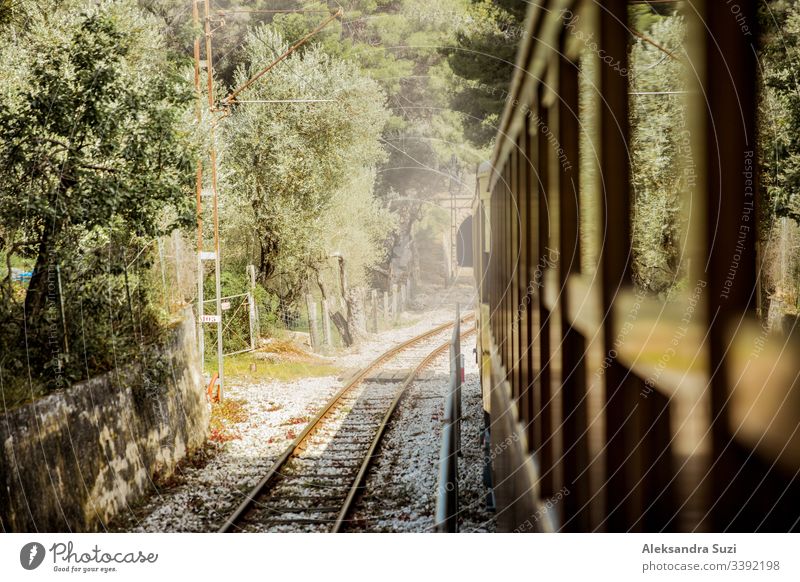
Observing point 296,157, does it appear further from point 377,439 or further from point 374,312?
point 377,439

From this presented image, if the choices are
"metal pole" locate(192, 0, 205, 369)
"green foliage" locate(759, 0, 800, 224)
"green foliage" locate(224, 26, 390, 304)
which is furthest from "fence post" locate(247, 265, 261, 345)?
"green foliage" locate(759, 0, 800, 224)

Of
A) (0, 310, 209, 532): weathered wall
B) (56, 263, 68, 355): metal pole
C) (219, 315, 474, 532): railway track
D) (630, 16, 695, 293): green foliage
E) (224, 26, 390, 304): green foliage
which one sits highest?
(224, 26, 390, 304): green foliage

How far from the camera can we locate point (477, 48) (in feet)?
24.8

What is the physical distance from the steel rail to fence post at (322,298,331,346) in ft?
3.52

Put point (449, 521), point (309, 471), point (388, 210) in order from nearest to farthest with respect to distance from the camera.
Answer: point (449, 521), point (309, 471), point (388, 210)

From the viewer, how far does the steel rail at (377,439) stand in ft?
18.7

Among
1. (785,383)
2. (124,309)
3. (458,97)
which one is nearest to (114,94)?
(124,309)

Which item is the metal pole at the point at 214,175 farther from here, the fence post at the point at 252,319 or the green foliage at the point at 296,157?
the green foliage at the point at 296,157

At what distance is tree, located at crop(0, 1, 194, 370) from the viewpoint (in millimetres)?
5000

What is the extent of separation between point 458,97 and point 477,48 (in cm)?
112

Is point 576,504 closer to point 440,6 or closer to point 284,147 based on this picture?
point 440,6

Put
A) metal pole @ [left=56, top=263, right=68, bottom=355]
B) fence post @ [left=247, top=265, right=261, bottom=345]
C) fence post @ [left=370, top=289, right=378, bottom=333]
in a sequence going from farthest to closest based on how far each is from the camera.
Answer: fence post @ [left=370, top=289, right=378, bottom=333] < fence post @ [left=247, top=265, right=261, bottom=345] < metal pole @ [left=56, top=263, right=68, bottom=355]
